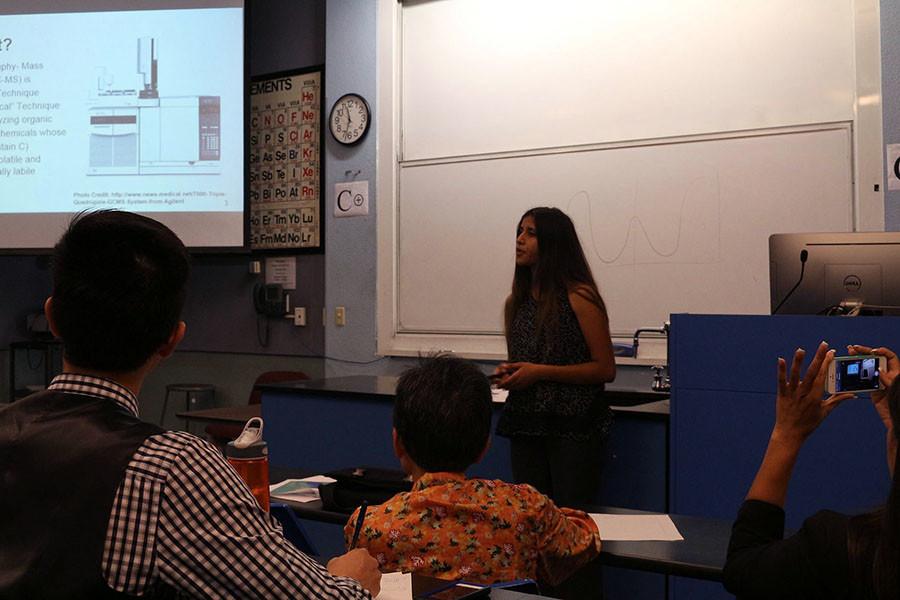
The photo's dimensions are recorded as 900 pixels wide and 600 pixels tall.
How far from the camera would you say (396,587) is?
Result: 54.8 inches

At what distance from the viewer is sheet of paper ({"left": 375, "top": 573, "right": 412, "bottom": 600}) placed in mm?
1343

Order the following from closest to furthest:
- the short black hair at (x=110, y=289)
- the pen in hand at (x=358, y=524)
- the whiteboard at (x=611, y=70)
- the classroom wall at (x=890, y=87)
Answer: the short black hair at (x=110, y=289) → the pen in hand at (x=358, y=524) → the classroom wall at (x=890, y=87) → the whiteboard at (x=611, y=70)

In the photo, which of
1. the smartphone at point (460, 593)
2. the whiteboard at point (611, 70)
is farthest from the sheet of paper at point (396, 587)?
the whiteboard at point (611, 70)

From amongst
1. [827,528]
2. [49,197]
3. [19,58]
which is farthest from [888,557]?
[19,58]

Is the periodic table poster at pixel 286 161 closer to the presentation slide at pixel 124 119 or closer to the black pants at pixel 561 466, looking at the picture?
the presentation slide at pixel 124 119

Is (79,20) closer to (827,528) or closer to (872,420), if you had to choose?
(872,420)

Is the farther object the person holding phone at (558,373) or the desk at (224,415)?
the desk at (224,415)

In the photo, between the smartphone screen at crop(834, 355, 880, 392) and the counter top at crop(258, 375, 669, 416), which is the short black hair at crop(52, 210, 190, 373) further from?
the counter top at crop(258, 375, 669, 416)

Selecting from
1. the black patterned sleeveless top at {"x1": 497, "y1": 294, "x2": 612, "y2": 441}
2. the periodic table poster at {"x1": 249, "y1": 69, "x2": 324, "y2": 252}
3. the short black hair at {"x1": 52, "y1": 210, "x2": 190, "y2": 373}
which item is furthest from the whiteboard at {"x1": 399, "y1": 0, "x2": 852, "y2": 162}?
the short black hair at {"x1": 52, "y1": 210, "x2": 190, "y2": 373}

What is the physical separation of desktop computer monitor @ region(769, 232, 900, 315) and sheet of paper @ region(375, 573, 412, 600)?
165 centimetres

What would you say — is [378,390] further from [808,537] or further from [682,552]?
[808,537]

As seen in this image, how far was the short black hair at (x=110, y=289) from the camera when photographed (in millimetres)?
1089

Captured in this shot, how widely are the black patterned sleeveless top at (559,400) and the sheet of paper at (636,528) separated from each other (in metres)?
0.95

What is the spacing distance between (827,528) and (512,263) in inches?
138
